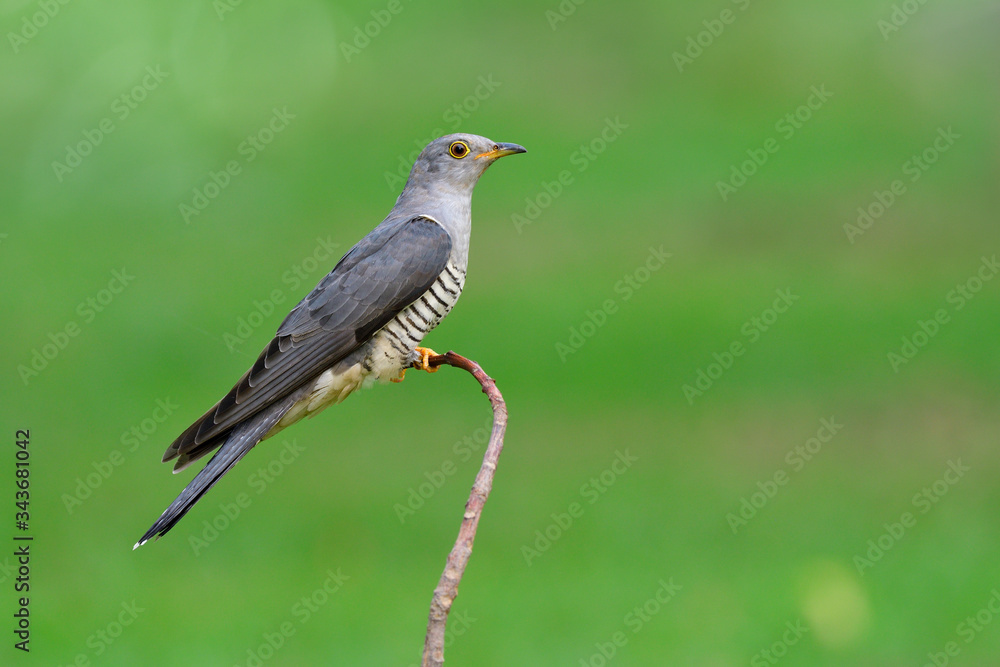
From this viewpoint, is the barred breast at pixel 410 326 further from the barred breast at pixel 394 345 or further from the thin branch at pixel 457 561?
the thin branch at pixel 457 561

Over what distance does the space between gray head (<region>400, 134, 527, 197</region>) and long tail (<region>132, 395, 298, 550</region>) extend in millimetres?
993

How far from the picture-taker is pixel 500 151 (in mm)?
4062

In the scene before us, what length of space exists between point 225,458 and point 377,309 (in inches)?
31.3

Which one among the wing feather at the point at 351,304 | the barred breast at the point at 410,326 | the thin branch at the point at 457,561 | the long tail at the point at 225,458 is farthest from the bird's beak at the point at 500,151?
the thin branch at the point at 457,561

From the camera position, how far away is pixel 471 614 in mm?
9078


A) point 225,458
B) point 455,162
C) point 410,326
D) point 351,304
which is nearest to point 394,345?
point 410,326

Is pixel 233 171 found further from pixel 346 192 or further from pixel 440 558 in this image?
pixel 440 558

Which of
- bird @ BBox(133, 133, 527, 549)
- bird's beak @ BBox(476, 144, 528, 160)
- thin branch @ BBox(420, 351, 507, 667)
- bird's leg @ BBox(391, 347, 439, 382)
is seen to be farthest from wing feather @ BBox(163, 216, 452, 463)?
thin branch @ BBox(420, 351, 507, 667)

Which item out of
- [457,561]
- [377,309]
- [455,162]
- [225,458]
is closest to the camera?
[457,561]

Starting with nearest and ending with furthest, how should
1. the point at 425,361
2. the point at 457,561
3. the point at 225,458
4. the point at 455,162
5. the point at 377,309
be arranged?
1. the point at 457,561
2. the point at 225,458
3. the point at 377,309
4. the point at 425,361
5. the point at 455,162

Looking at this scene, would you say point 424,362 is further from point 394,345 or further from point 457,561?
point 457,561

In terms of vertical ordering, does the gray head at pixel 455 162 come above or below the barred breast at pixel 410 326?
above

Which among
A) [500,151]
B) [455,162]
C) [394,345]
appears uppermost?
[500,151]

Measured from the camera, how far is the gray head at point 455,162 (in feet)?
13.5
